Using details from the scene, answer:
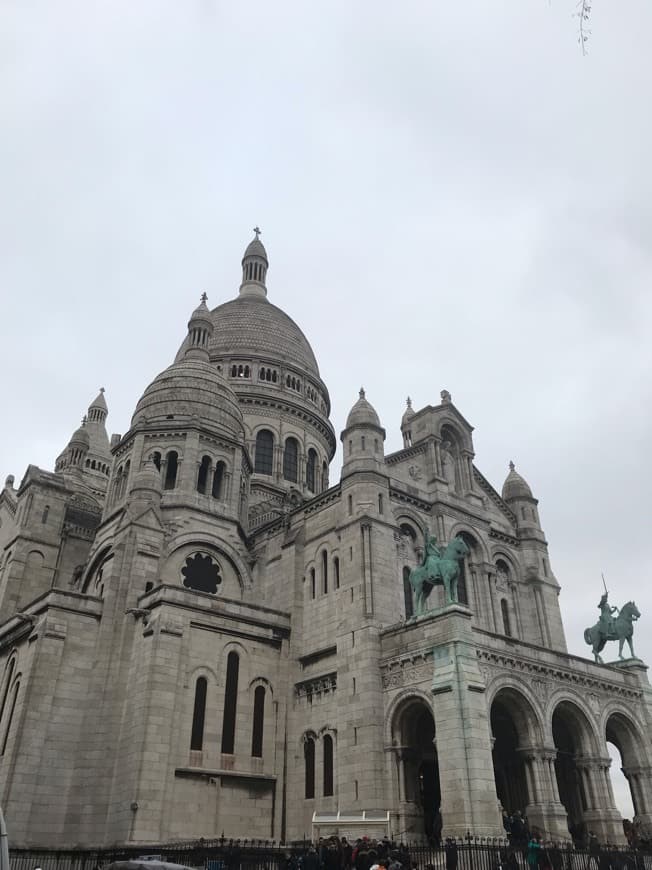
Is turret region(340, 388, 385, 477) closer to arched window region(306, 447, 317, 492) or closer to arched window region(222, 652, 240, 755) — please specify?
arched window region(222, 652, 240, 755)

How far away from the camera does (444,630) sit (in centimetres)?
2856

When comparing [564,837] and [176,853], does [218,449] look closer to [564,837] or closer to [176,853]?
[176,853]

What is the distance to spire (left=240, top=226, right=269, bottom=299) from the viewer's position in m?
70.6

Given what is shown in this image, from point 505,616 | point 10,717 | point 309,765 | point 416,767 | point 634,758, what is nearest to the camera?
point 416,767

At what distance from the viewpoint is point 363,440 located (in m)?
36.8

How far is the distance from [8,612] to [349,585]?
1818 cm

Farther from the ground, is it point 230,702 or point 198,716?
point 230,702

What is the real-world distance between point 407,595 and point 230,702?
940 cm

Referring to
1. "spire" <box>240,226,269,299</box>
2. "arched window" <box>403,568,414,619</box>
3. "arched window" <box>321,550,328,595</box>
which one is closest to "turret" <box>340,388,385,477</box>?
"arched window" <box>321,550,328,595</box>

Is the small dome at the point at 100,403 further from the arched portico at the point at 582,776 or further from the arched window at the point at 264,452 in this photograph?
the arched portico at the point at 582,776

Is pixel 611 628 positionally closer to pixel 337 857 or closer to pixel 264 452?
pixel 337 857

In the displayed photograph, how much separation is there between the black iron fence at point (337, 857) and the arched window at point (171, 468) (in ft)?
61.0

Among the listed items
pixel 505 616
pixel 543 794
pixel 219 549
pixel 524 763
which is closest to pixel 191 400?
pixel 219 549

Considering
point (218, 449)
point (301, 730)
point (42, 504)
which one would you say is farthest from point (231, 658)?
point (42, 504)
